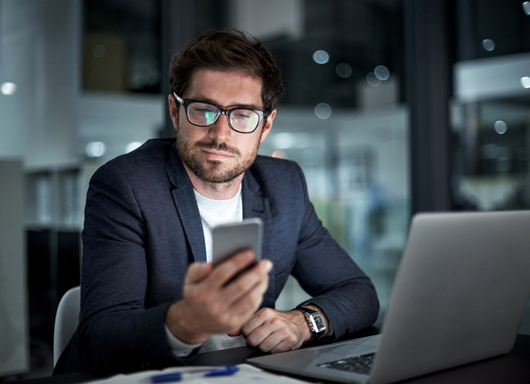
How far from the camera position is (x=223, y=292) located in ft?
2.56

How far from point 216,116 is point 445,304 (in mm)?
830

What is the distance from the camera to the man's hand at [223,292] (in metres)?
0.76

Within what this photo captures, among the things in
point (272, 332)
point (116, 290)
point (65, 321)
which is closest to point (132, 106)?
→ point (65, 321)

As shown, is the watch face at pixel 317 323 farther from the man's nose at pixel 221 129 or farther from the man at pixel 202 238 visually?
the man's nose at pixel 221 129

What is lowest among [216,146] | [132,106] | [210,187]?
[210,187]

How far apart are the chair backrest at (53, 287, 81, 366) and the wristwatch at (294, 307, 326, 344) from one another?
2.19 feet

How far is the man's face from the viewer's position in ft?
4.66

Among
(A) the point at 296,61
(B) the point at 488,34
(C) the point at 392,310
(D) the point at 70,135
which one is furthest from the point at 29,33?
(A) the point at 296,61

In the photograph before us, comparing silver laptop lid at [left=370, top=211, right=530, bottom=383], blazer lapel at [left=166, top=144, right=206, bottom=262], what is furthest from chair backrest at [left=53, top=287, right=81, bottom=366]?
silver laptop lid at [left=370, top=211, right=530, bottom=383]

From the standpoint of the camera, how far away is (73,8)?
276cm

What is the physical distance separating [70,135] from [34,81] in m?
0.35

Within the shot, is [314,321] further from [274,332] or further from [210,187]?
[210,187]

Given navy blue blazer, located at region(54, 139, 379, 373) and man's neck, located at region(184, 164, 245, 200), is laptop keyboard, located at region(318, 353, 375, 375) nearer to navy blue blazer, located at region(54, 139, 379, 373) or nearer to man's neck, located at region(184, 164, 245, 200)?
navy blue blazer, located at region(54, 139, 379, 373)

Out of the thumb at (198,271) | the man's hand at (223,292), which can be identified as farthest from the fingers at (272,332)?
the thumb at (198,271)
